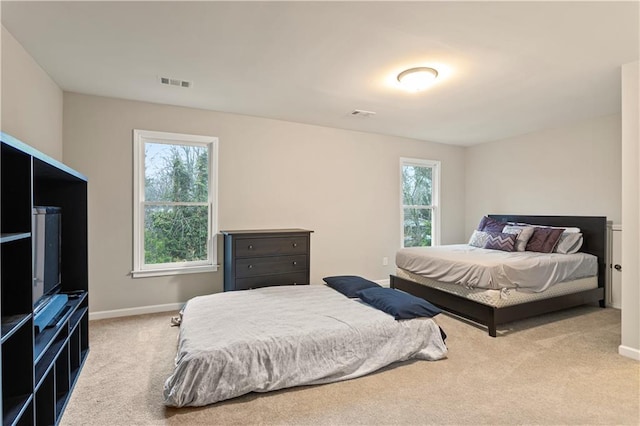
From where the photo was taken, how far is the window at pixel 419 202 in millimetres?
5570

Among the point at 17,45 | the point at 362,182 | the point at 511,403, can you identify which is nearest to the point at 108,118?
the point at 17,45

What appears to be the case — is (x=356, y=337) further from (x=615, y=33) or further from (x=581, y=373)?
(x=615, y=33)

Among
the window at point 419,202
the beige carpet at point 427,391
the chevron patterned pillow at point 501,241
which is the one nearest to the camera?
the beige carpet at point 427,391

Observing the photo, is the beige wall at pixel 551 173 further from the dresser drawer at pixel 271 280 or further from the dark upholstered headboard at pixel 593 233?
the dresser drawer at pixel 271 280

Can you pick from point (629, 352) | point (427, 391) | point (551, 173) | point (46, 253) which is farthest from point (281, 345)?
point (551, 173)

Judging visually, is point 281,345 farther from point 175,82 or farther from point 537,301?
point 537,301

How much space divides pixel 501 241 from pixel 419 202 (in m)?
1.58

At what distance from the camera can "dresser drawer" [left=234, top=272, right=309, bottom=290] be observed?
372 cm

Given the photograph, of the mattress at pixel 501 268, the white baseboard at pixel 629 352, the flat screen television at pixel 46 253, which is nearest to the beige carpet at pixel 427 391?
the white baseboard at pixel 629 352

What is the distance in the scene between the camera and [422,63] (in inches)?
106

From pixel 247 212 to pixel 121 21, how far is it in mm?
2504

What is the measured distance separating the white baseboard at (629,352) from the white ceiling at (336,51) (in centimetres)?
234

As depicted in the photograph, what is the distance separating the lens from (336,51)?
2.51m

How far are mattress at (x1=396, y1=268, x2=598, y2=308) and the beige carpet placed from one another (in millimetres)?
374
